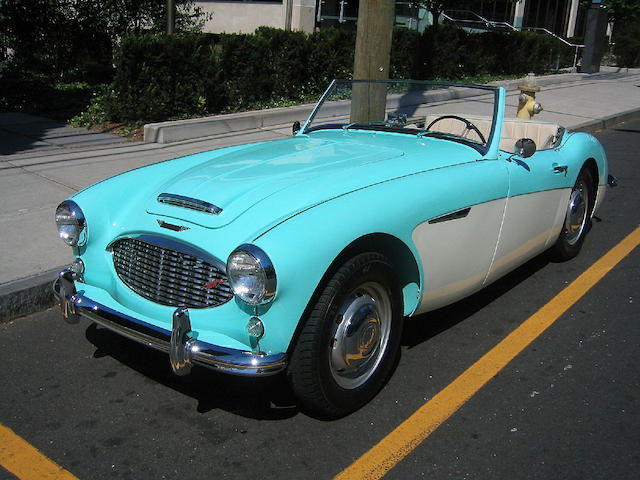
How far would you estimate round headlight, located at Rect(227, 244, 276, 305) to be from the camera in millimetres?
2611

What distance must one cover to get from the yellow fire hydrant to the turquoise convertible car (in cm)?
271

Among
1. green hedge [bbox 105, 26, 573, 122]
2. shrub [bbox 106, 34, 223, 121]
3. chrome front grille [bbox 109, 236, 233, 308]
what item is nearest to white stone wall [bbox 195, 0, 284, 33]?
green hedge [bbox 105, 26, 573, 122]

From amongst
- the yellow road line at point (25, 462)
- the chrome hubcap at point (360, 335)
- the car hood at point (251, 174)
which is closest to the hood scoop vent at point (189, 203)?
the car hood at point (251, 174)

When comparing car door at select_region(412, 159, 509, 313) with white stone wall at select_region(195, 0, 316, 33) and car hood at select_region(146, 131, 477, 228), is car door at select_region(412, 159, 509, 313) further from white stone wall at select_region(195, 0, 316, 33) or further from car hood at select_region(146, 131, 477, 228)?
white stone wall at select_region(195, 0, 316, 33)

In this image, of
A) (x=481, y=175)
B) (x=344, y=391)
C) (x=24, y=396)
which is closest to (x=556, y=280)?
(x=481, y=175)

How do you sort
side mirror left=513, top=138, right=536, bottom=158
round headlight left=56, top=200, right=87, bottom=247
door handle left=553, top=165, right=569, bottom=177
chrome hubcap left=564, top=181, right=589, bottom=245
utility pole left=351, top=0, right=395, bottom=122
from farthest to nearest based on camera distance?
utility pole left=351, top=0, right=395, bottom=122
chrome hubcap left=564, top=181, right=589, bottom=245
door handle left=553, top=165, right=569, bottom=177
side mirror left=513, top=138, right=536, bottom=158
round headlight left=56, top=200, right=87, bottom=247

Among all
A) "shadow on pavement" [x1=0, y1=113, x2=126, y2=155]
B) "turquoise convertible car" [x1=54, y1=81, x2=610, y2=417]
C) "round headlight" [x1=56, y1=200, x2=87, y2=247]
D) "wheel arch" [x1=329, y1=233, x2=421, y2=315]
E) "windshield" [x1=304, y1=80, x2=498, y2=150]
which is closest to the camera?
"turquoise convertible car" [x1=54, y1=81, x2=610, y2=417]

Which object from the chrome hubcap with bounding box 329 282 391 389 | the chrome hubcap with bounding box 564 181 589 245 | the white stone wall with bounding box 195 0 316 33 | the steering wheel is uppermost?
the white stone wall with bounding box 195 0 316 33

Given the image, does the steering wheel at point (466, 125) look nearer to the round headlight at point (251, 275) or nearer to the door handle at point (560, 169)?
the door handle at point (560, 169)

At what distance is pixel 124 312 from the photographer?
304cm

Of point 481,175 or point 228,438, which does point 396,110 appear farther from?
point 228,438

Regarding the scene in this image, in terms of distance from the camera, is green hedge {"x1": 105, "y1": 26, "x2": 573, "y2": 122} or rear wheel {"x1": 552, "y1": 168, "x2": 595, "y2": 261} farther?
green hedge {"x1": 105, "y1": 26, "x2": 573, "y2": 122}

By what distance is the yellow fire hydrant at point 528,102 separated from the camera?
269 inches

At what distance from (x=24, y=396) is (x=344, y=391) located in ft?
5.22
